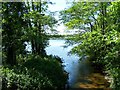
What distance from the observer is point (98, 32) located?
1644 centimetres

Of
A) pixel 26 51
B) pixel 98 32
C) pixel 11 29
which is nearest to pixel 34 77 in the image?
pixel 98 32

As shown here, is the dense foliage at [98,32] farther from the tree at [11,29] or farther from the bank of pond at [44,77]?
the tree at [11,29]

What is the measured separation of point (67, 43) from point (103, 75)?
438cm

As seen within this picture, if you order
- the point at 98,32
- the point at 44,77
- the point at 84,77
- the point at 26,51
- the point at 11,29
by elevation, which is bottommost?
the point at 84,77

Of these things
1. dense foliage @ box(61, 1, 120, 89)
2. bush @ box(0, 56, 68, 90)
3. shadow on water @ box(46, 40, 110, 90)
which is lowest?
shadow on water @ box(46, 40, 110, 90)

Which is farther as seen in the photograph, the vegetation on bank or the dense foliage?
the vegetation on bank

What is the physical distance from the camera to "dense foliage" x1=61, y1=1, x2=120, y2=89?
12.8m

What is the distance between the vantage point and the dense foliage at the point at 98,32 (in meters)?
12.8

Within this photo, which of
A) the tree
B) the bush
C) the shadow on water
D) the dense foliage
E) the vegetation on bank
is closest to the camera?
the dense foliage

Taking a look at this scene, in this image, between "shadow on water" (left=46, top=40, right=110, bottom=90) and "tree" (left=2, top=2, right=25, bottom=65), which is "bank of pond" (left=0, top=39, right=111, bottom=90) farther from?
"tree" (left=2, top=2, right=25, bottom=65)

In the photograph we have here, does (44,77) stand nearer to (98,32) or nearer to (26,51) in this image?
(98,32)

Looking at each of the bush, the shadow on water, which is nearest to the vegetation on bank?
the bush

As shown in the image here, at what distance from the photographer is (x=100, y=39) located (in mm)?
15227

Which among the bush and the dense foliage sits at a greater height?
the dense foliage
